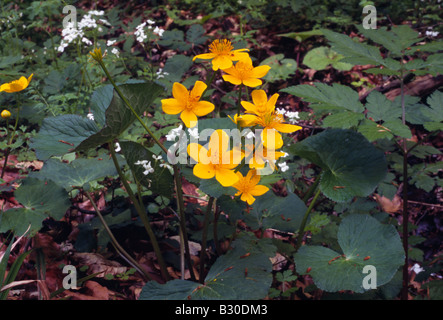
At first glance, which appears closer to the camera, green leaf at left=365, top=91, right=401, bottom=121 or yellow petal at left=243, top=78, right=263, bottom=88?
yellow petal at left=243, top=78, right=263, bottom=88

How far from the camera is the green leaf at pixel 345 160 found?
1143 millimetres

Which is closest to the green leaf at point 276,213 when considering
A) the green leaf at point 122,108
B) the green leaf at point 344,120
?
the green leaf at point 344,120

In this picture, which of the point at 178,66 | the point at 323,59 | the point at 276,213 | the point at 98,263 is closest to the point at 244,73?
the point at 276,213

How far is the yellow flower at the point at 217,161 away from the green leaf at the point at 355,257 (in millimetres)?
422

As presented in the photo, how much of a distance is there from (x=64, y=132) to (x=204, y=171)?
644 millimetres

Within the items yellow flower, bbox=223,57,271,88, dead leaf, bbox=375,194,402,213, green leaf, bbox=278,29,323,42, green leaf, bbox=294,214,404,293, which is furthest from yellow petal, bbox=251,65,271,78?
green leaf, bbox=278,29,323,42

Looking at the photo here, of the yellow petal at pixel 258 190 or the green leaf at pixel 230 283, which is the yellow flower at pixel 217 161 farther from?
the green leaf at pixel 230 283

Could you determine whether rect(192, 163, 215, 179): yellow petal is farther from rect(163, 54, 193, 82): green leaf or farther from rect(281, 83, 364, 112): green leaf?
rect(163, 54, 193, 82): green leaf

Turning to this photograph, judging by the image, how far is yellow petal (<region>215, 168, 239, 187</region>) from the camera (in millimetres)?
948

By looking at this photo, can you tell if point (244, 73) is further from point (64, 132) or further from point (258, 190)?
point (64, 132)

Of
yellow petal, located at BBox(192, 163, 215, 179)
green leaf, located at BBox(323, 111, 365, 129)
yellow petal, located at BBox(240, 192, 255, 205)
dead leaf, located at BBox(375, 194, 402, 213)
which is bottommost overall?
dead leaf, located at BBox(375, 194, 402, 213)

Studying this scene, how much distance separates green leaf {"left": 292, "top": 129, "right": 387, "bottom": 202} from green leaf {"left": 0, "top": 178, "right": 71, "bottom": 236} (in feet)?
3.12

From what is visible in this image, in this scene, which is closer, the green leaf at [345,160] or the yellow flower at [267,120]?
the yellow flower at [267,120]

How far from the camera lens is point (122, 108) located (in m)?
1.09
